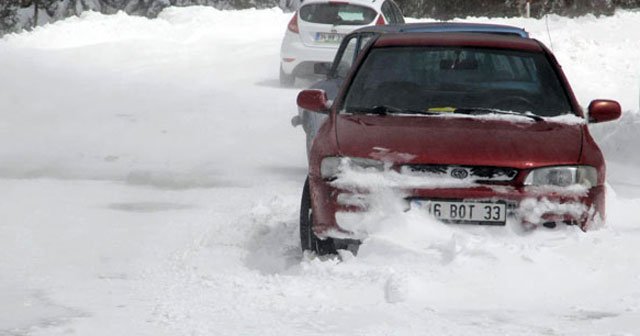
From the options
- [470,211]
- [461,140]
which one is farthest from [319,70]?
[470,211]

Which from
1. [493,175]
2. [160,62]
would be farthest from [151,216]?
[160,62]

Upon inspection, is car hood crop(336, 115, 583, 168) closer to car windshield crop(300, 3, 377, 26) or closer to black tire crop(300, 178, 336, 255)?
black tire crop(300, 178, 336, 255)

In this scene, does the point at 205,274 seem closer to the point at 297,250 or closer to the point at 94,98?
the point at 297,250

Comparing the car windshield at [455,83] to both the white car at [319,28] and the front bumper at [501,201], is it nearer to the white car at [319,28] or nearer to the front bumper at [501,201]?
the front bumper at [501,201]

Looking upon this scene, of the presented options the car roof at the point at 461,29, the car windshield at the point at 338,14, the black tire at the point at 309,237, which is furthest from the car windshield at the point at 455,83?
the car windshield at the point at 338,14

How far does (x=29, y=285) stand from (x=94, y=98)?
1397 centimetres

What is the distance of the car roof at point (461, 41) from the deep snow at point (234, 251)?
1333 mm

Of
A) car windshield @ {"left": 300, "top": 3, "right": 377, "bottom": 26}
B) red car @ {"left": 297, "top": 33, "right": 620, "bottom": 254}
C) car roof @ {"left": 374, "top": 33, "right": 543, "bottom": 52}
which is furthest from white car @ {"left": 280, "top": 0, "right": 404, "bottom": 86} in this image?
red car @ {"left": 297, "top": 33, "right": 620, "bottom": 254}

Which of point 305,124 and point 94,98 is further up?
point 305,124

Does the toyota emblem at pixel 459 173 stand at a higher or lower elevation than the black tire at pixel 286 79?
higher

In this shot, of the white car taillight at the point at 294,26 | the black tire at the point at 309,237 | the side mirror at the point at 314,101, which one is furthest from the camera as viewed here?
the white car taillight at the point at 294,26

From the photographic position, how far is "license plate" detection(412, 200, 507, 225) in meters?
7.84

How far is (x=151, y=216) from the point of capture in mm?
10891

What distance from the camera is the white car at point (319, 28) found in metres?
22.8
